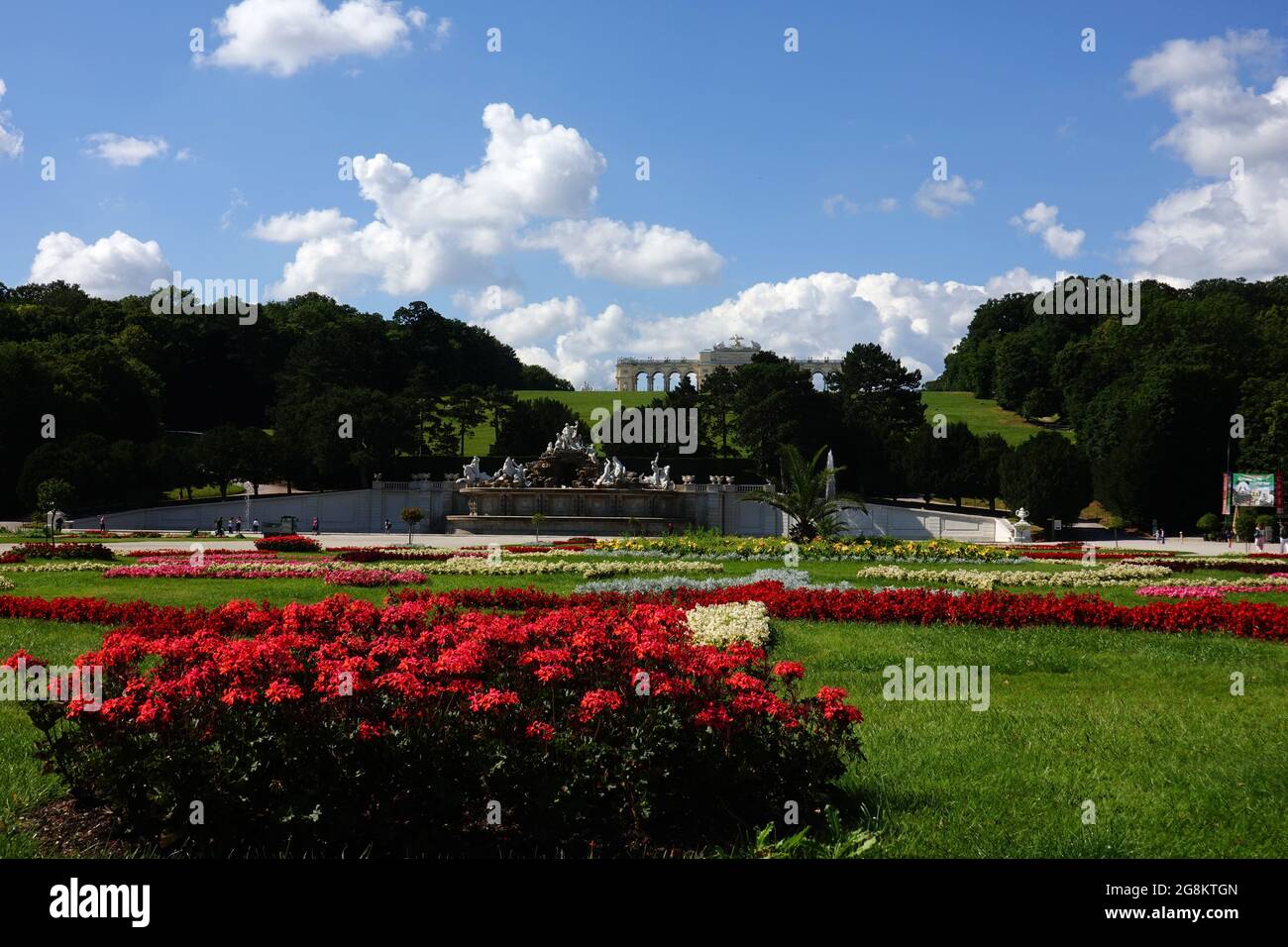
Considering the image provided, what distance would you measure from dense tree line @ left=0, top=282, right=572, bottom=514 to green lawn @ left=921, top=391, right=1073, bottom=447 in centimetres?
4099

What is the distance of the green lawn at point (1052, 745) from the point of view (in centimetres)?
618

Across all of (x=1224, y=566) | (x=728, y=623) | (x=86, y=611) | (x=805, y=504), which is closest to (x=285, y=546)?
(x=805, y=504)

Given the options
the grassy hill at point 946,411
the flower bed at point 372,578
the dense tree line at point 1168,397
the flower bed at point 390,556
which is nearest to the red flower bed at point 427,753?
the flower bed at point 372,578

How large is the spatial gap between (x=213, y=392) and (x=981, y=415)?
66515mm

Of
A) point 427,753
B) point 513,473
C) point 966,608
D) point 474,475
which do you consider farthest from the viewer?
point 474,475

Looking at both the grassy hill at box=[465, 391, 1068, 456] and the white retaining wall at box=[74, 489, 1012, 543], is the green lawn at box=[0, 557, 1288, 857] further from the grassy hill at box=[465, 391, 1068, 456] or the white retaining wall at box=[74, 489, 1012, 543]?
the grassy hill at box=[465, 391, 1068, 456]

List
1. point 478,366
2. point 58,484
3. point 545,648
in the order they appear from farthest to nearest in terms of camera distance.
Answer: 1. point 478,366
2. point 58,484
3. point 545,648

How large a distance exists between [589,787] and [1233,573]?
22396 millimetres

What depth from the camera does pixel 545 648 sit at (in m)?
7.16

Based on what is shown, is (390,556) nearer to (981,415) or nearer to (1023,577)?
(1023,577)

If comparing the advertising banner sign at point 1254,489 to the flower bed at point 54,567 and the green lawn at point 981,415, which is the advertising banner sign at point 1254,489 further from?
the flower bed at point 54,567

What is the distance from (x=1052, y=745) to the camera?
26.6 feet
